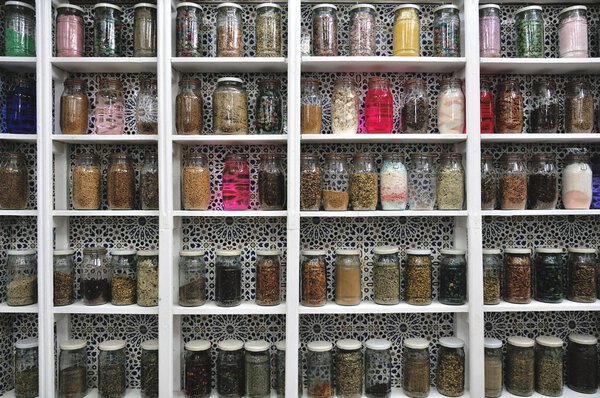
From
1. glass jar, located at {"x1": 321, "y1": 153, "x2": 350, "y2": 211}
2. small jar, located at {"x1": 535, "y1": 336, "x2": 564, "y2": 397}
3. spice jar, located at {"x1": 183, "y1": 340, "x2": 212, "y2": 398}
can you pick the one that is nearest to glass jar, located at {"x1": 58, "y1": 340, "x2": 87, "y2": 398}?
spice jar, located at {"x1": 183, "y1": 340, "x2": 212, "y2": 398}

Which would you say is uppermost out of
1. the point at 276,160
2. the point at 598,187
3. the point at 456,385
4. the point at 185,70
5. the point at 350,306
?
the point at 185,70

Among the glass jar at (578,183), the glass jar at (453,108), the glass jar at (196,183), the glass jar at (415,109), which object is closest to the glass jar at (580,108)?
the glass jar at (578,183)

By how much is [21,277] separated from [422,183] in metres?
→ 1.76

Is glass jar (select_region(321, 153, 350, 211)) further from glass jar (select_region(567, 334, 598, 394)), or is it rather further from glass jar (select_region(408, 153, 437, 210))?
glass jar (select_region(567, 334, 598, 394))

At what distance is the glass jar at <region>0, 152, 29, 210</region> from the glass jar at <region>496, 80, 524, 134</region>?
6.75ft

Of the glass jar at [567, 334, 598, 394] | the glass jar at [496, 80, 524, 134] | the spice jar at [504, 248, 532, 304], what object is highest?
the glass jar at [496, 80, 524, 134]

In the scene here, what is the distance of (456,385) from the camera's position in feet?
6.58

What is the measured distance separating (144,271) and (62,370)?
54cm

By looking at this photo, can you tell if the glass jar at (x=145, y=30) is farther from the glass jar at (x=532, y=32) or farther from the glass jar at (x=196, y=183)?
the glass jar at (x=532, y=32)

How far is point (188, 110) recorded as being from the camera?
2008 millimetres

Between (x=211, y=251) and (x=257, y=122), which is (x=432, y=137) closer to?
(x=257, y=122)

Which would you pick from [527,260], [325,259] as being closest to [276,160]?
[325,259]

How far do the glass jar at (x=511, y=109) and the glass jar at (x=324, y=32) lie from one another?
75 centimetres

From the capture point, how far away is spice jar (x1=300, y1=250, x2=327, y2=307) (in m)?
2.01
